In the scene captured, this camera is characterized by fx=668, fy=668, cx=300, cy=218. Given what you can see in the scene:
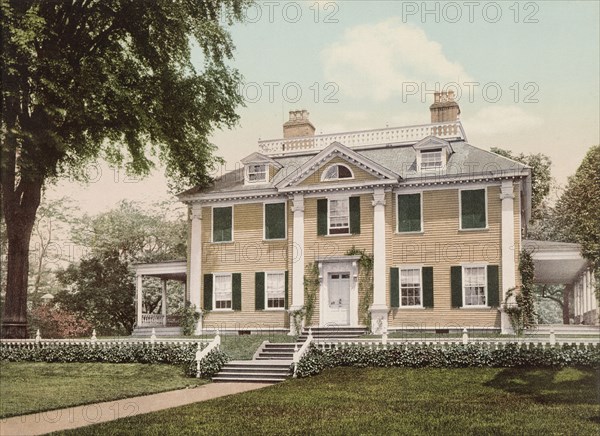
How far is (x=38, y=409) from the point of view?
10859 millimetres

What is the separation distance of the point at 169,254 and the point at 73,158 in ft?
43.7

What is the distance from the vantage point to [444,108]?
878 inches

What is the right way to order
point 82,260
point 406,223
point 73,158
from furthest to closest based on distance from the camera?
1. point 82,260
2. point 406,223
3. point 73,158

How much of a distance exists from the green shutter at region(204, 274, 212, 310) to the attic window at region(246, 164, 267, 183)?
355 centimetres

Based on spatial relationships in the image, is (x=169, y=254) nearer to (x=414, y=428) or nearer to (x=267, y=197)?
(x=267, y=197)

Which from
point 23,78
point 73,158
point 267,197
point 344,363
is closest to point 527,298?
point 344,363

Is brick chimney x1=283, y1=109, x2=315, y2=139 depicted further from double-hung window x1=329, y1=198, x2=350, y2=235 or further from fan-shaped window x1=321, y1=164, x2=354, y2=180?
double-hung window x1=329, y1=198, x2=350, y2=235

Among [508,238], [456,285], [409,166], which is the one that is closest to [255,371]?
[456,285]

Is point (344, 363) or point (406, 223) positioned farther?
point (406, 223)

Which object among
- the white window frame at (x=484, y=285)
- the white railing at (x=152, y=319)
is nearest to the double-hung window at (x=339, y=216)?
the white window frame at (x=484, y=285)

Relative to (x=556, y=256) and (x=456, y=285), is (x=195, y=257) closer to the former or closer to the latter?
(x=456, y=285)

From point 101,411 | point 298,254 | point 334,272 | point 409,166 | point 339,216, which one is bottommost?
point 101,411

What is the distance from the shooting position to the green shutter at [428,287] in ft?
65.8

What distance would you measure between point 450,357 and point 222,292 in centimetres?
924
